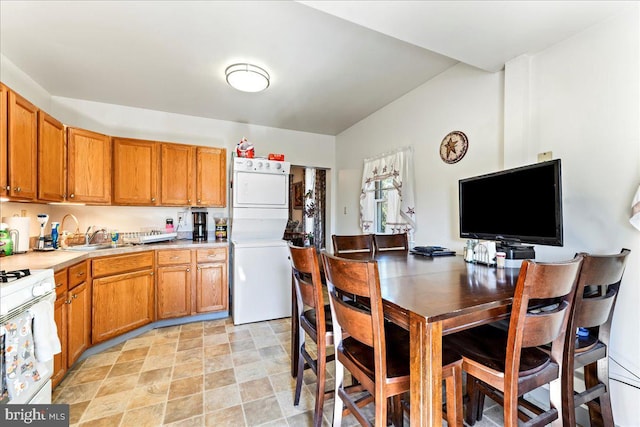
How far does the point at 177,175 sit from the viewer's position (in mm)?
3230

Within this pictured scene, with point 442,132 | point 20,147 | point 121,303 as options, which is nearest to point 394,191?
point 442,132

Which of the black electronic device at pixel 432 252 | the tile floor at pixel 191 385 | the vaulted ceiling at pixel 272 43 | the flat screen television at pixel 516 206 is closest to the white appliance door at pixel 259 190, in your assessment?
the vaulted ceiling at pixel 272 43

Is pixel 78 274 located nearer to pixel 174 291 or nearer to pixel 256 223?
pixel 174 291

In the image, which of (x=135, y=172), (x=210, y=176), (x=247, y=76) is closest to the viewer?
(x=247, y=76)

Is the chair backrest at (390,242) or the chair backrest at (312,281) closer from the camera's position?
the chair backrest at (312,281)

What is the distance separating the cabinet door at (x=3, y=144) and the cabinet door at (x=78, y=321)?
2.73 ft

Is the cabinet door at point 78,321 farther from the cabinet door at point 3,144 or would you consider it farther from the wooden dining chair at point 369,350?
the wooden dining chair at point 369,350

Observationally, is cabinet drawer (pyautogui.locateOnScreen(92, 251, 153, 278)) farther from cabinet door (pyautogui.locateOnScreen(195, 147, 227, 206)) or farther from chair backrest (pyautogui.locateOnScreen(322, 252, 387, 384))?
chair backrest (pyautogui.locateOnScreen(322, 252, 387, 384))

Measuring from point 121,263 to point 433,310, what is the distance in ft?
9.17

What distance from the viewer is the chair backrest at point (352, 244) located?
2246 millimetres

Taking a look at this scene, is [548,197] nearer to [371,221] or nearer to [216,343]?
[371,221]

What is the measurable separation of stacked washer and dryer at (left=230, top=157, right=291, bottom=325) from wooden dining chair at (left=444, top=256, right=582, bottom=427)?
2180mm

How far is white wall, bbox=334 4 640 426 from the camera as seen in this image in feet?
4.86

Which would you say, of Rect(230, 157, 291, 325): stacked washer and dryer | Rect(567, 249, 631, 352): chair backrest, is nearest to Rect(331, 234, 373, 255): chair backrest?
Rect(230, 157, 291, 325): stacked washer and dryer
